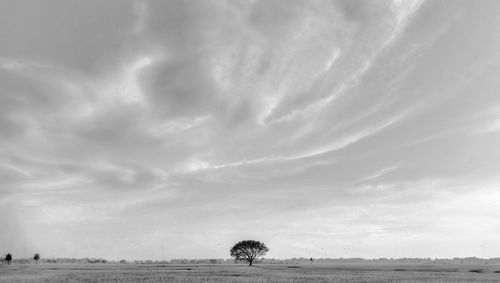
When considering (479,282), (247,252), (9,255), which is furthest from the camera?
(9,255)

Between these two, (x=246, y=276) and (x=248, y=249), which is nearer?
(x=246, y=276)

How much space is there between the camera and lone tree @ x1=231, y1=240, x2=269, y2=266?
536 ft

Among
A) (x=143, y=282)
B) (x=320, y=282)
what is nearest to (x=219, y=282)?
(x=143, y=282)

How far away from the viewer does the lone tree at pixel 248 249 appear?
16350cm

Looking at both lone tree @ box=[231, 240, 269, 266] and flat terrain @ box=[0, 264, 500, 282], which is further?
lone tree @ box=[231, 240, 269, 266]

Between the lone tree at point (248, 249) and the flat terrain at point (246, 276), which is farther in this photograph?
the lone tree at point (248, 249)

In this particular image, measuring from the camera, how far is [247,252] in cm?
16412

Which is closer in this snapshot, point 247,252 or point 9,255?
point 247,252

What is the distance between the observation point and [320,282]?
59531 mm

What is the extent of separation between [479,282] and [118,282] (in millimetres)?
52163

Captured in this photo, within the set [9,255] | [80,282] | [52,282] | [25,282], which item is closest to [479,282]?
[80,282]

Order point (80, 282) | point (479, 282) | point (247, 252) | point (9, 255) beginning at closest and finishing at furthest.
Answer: point (80, 282) < point (479, 282) < point (247, 252) < point (9, 255)

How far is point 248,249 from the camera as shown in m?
164

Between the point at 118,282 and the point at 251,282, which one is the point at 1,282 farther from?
the point at 251,282
